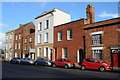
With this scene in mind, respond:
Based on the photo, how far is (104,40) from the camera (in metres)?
19.4

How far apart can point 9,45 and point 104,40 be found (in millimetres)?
37507

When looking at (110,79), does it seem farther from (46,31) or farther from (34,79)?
(46,31)

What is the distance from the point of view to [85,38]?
71.9 ft

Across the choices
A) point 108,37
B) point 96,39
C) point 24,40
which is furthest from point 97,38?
point 24,40

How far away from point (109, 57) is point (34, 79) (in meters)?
12.3

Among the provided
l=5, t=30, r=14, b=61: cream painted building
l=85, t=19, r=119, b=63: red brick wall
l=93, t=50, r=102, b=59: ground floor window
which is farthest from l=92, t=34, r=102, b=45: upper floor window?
l=5, t=30, r=14, b=61: cream painted building

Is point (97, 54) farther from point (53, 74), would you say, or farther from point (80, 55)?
point (53, 74)

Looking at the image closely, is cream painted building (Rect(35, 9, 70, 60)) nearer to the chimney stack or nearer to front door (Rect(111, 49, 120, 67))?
the chimney stack

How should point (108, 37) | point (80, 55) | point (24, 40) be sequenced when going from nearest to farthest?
point (108, 37)
point (80, 55)
point (24, 40)

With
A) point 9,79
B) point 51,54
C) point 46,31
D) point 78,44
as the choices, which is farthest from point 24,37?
point 9,79

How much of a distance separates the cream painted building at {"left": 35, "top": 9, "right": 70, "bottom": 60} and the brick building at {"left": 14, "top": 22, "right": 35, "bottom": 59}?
279cm

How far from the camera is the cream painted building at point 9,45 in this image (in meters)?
46.1

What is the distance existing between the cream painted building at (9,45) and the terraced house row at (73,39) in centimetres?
776

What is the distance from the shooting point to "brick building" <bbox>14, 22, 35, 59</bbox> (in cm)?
3578
